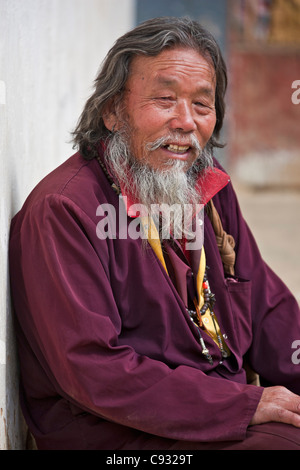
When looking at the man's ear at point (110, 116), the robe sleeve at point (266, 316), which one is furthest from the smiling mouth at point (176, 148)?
the robe sleeve at point (266, 316)

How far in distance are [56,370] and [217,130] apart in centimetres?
123

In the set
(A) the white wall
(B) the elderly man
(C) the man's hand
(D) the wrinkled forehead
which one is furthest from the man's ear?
(C) the man's hand

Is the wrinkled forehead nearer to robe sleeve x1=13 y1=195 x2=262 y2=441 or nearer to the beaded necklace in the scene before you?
the beaded necklace

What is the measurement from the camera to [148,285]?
2.35 metres

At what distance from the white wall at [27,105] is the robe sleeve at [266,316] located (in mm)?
817

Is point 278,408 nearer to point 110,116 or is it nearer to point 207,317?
point 207,317

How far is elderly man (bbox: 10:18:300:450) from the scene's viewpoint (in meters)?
2.16

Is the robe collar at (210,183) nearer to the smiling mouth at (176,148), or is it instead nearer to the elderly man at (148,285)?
the elderly man at (148,285)

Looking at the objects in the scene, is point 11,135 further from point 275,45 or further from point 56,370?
point 275,45

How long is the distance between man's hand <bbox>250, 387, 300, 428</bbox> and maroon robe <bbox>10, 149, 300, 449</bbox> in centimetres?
4

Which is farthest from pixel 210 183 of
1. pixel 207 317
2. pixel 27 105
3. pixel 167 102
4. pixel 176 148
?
pixel 27 105

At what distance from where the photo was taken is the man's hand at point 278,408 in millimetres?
2199

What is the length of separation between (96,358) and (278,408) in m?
0.57
